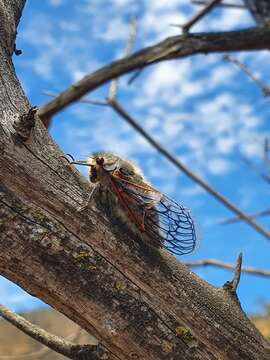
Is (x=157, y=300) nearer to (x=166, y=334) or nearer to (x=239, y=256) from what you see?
(x=166, y=334)

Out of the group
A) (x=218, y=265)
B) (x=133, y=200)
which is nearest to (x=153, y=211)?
(x=133, y=200)

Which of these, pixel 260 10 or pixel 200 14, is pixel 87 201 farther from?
pixel 260 10

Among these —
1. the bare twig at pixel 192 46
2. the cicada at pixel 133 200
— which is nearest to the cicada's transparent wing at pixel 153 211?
the cicada at pixel 133 200

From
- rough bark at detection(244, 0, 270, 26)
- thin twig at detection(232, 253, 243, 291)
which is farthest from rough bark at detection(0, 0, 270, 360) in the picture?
rough bark at detection(244, 0, 270, 26)

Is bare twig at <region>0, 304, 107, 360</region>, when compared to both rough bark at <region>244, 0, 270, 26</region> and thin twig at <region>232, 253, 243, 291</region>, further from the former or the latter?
rough bark at <region>244, 0, 270, 26</region>

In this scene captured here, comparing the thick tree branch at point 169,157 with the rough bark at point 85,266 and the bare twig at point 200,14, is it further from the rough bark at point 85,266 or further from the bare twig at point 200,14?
the rough bark at point 85,266

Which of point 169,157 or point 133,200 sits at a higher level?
point 169,157
